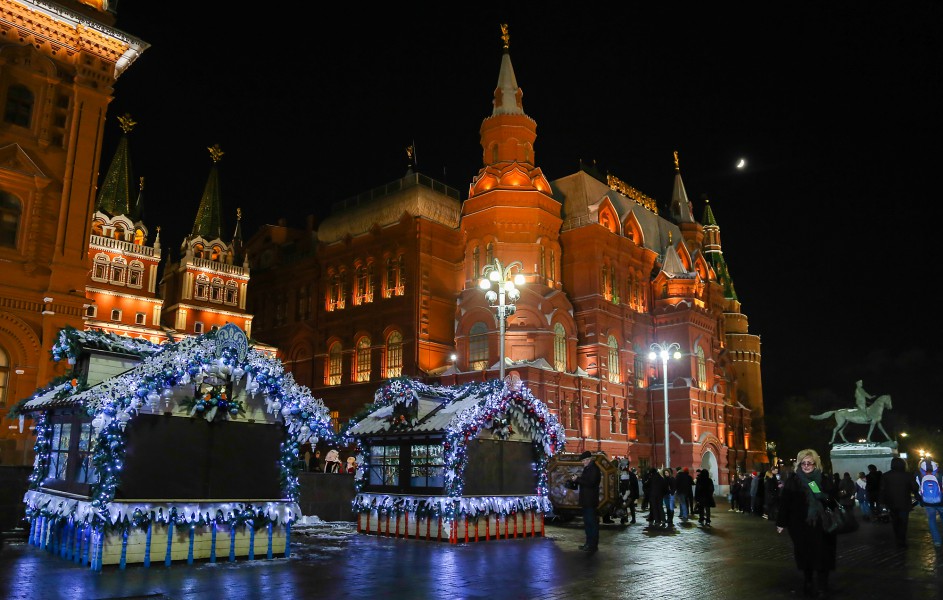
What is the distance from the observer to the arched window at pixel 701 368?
5347 cm

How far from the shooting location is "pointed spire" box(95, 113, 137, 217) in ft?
176

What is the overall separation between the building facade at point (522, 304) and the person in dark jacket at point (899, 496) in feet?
88.7

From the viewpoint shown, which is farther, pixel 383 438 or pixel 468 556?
pixel 383 438

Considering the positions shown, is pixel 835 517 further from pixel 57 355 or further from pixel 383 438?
pixel 57 355

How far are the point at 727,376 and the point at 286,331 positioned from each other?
1408 inches

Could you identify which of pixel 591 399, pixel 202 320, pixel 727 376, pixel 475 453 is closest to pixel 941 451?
pixel 727 376

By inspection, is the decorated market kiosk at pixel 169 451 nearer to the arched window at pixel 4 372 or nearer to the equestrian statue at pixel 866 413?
the arched window at pixel 4 372

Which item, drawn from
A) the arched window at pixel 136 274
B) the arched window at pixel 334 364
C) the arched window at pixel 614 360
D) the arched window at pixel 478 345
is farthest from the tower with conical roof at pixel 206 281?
the arched window at pixel 614 360

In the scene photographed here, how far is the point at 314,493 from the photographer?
69.2 feet

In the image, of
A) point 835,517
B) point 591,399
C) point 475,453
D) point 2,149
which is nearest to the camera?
point 835,517

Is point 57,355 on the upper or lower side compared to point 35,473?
upper

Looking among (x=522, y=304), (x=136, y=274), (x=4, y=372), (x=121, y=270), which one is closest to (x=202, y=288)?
(x=136, y=274)

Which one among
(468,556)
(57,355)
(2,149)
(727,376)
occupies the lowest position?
(468,556)

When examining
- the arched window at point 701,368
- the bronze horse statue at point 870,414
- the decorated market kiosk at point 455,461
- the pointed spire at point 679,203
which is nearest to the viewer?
A: the decorated market kiosk at point 455,461
